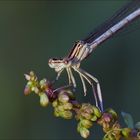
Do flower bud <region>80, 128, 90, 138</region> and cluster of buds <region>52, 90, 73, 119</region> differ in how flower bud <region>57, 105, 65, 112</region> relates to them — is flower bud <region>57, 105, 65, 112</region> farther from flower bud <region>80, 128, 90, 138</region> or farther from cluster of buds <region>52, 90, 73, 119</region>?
flower bud <region>80, 128, 90, 138</region>

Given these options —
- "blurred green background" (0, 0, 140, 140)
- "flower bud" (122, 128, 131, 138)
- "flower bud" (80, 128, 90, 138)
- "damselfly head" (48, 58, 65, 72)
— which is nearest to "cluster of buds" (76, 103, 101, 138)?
"flower bud" (80, 128, 90, 138)

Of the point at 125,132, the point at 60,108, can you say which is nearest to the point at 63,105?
the point at 60,108

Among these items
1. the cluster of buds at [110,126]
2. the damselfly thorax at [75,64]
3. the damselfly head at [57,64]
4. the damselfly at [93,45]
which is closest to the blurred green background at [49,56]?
the damselfly at [93,45]

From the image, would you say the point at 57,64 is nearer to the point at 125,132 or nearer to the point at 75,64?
the point at 75,64

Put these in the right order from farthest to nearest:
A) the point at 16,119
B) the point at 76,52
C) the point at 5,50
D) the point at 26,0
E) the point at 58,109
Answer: the point at 26,0 → the point at 5,50 → the point at 16,119 → the point at 76,52 → the point at 58,109

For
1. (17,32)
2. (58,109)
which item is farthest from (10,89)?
(58,109)

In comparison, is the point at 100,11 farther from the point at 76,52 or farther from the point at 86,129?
the point at 86,129
